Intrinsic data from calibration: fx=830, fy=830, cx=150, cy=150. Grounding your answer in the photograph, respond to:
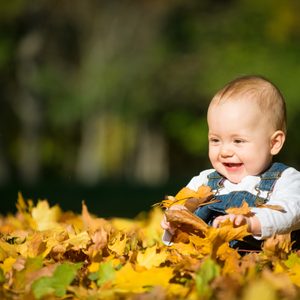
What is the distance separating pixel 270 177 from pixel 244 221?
18.1 inches

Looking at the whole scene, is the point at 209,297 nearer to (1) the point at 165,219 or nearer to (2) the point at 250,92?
(1) the point at 165,219

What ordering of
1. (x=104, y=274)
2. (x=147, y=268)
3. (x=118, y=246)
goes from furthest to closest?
(x=118, y=246) → (x=147, y=268) → (x=104, y=274)

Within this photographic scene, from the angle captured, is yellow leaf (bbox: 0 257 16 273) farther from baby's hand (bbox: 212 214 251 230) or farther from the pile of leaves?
baby's hand (bbox: 212 214 251 230)

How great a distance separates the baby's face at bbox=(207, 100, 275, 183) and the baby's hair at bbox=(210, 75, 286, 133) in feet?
0.07

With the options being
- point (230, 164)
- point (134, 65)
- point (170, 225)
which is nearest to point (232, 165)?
point (230, 164)

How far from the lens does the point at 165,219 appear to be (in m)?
2.90

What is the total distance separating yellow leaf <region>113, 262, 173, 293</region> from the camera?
229cm

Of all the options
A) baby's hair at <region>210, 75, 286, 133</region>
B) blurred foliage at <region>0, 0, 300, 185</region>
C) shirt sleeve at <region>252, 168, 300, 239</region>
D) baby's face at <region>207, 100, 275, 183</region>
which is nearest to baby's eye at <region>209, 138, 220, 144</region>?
baby's face at <region>207, 100, 275, 183</region>

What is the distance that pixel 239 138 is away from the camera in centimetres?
311

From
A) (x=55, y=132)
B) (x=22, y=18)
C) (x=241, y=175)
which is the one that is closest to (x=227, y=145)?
(x=241, y=175)

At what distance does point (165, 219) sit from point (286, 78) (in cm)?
2774

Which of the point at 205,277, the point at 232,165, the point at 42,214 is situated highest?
the point at 232,165

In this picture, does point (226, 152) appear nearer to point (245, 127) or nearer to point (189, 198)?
point (245, 127)

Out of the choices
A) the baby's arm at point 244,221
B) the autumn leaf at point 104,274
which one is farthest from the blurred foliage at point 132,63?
the autumn leaf at point 104,274
